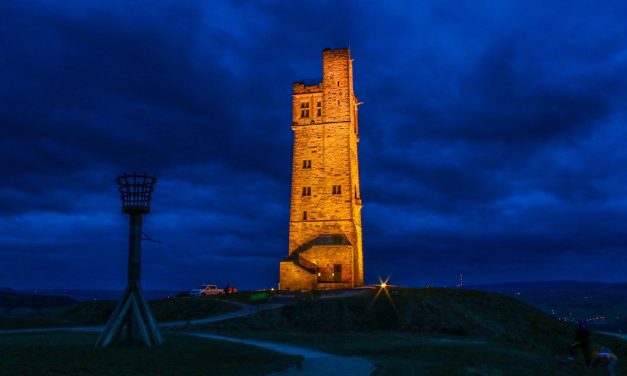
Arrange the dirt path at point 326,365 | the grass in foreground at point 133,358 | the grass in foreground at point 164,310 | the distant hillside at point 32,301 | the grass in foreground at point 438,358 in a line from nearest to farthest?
1. the grass in foreground at point 133,358
2. the dirt path at point 326,365
3. the grass in foreground at point 438,358
4. the grass in foreground at point 164,310
5. the distant hillside at point 32,301

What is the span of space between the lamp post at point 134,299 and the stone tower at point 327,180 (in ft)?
112

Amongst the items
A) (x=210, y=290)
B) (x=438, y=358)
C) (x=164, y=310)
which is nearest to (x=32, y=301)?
(x=210, y=290)

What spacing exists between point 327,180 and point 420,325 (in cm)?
2478

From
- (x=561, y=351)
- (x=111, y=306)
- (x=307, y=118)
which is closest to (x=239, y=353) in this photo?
(x=561, y=351)

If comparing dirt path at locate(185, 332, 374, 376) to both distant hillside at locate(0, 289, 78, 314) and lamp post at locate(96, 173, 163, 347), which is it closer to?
lamp post at locate(96, 173, 163, 347)

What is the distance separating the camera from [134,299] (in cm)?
2453

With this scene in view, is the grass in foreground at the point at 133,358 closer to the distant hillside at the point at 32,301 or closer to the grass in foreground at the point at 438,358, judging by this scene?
the grass in foreground at the point at 438,358

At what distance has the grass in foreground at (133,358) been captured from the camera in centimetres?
1659

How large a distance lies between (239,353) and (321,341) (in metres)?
8.27

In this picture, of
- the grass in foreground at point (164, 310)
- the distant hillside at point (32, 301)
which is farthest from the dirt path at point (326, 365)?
the distant hillside at point (32, 301)

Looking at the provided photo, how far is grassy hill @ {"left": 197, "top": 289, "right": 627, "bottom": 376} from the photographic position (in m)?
28.5

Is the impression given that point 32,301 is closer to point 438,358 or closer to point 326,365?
point 326,365

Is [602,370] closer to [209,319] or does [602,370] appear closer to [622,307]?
[209,319]

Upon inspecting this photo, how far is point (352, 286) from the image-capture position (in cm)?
5944
